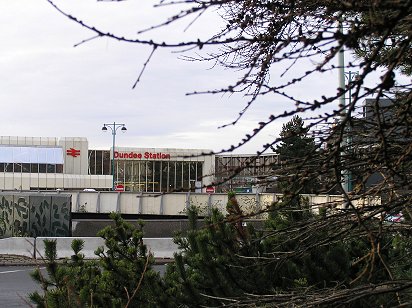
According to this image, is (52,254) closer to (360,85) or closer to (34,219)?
(360,85)

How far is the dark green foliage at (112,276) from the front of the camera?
17.1ft

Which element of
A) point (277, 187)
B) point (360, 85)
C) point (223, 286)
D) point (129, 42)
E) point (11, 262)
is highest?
point (129, 42)

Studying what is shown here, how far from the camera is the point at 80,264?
6.00 m

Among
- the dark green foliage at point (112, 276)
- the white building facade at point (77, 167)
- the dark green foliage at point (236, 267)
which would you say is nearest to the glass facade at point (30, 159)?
the white building facade at point (77, 167)

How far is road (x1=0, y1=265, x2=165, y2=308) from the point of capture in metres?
15.3

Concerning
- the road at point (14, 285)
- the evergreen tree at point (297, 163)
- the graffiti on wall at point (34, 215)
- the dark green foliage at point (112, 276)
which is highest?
the evergreen tree at point (297, 163)

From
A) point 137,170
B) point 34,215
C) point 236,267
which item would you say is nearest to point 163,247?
point 34,215

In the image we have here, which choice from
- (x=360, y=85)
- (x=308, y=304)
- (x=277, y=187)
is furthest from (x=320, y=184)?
(x=360, y=85)

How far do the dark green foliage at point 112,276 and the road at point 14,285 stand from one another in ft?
24.9

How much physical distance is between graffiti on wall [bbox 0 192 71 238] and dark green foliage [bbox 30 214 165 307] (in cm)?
2147

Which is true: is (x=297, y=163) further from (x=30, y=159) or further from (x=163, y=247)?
(x=30, y=159)

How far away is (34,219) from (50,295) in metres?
23.4

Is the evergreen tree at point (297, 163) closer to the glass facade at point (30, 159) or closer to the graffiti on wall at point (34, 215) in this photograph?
the graffiti on wall at point (34, 215)

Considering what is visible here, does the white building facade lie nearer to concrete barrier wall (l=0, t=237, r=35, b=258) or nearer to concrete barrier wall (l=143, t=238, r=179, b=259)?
concrete barrier wall (l=0, t=237, r=35, b=258)
